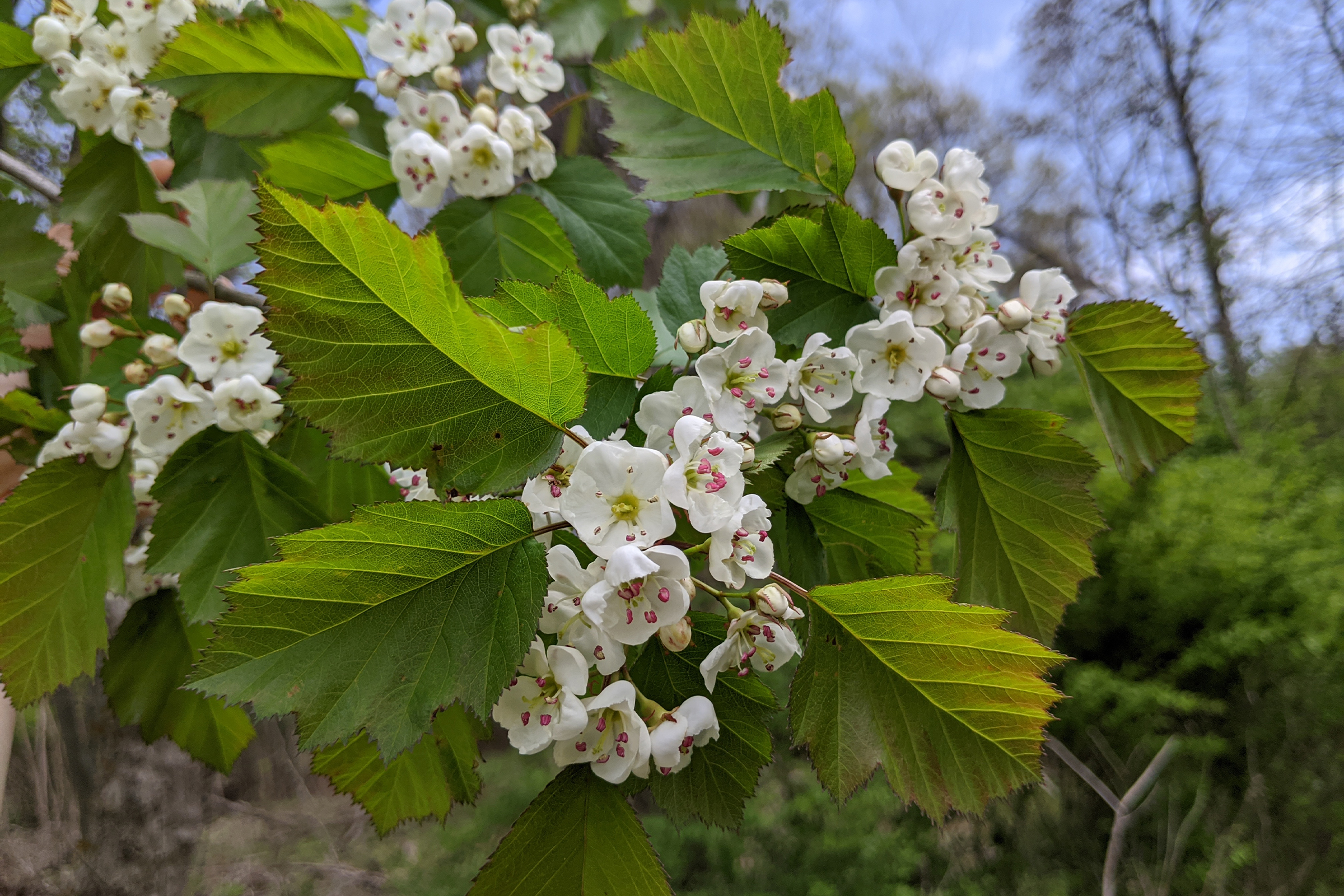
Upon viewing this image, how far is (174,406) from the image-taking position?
0.77 m

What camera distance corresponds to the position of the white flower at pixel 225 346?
0.76m

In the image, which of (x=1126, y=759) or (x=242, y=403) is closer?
(x=242, y=403)

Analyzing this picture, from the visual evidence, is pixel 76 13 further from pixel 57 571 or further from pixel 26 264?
pixel 57 571

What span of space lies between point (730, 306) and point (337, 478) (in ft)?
1.98

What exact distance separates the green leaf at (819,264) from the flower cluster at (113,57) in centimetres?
87

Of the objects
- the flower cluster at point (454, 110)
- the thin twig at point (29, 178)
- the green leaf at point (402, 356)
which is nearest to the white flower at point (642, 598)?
the green leaf at point (402, 356)

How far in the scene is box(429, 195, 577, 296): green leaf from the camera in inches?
35.2

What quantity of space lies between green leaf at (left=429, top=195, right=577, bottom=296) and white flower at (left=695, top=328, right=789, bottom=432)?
443 millimetres

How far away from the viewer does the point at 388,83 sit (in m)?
0.99

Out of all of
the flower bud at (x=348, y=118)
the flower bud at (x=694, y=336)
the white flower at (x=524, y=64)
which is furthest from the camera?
the flower bud at (x=348, y=118)

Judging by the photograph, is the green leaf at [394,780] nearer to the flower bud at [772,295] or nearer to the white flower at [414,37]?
the flower bud at [772,295]

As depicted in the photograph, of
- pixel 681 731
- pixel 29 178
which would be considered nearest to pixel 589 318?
pixel 681 731

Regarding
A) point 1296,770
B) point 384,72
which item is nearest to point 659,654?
point 384,72

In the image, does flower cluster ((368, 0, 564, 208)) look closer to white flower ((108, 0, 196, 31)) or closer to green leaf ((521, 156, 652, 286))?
green leaf ((521, 156, 652, 286))
